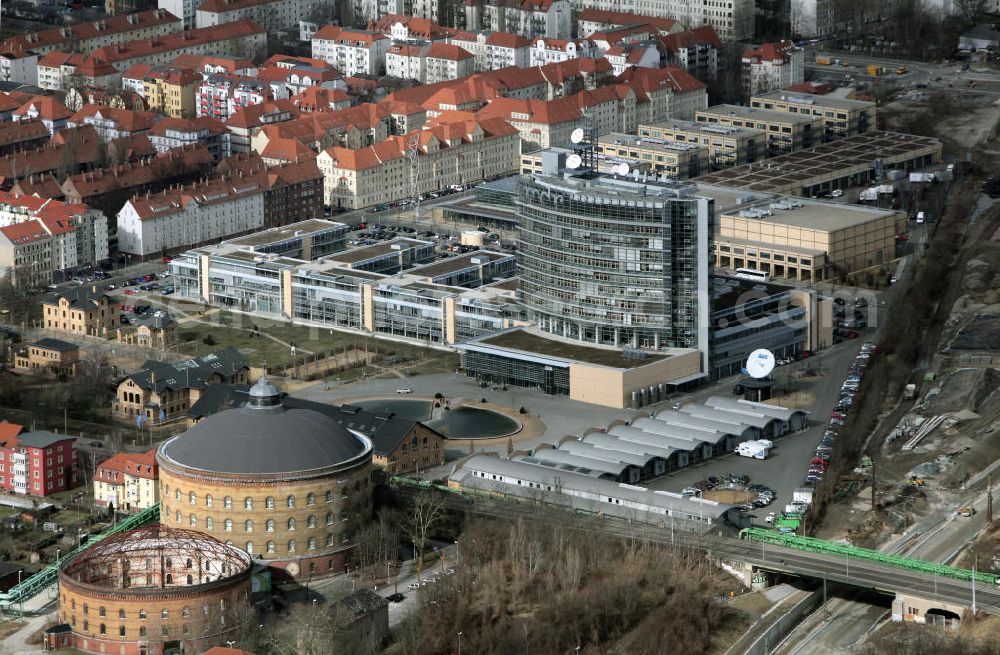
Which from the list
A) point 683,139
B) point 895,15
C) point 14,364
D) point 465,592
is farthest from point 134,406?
point 895,15

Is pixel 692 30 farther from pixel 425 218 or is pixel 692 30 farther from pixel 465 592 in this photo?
pixel 465 592

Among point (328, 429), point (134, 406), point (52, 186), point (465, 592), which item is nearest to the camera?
point (465, 592)

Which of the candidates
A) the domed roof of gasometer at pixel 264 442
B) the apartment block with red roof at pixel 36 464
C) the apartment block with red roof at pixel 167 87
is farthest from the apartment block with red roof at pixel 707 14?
the domed roof of gasometer at pixel 264 442

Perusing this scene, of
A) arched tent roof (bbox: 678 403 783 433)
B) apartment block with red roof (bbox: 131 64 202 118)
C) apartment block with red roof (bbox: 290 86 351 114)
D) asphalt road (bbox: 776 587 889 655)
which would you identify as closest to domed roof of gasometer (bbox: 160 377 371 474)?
asphalt road (bbox: 776 587 889 655)

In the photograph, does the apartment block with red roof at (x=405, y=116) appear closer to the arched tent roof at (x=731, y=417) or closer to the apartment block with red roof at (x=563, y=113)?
the apartment block with red roof at (x=563, y=113)

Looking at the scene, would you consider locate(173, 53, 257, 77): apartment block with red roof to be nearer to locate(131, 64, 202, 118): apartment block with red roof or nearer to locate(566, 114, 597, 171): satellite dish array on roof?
locate(131, 64, 202, 118): apartment block with red roof

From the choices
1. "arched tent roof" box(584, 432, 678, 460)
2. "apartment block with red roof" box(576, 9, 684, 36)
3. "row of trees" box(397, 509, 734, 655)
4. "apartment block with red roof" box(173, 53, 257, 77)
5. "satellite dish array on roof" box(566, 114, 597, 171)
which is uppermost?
"apartment block with red roof" box(576, 9, 684, 36)
